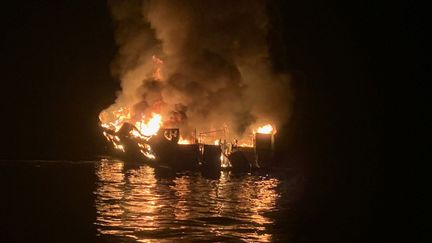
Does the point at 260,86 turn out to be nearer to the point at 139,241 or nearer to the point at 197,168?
the point at 197,168

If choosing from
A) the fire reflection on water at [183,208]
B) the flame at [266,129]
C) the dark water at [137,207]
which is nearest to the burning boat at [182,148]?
the flame at [266,129]

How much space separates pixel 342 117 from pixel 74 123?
173ft

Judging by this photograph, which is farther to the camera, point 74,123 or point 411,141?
point 74,123

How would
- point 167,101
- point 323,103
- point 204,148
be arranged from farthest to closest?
1. point 323,103
2. point 167,101
3. point 204,148

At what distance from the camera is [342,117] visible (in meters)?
102

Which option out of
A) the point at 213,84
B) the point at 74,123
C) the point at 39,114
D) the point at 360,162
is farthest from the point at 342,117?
the point at 39,114

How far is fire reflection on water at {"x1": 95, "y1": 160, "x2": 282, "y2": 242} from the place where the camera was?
63.8 feet

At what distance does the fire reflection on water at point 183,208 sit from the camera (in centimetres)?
1945

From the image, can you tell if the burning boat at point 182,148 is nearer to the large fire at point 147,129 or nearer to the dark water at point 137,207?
the large fire at point 147,129

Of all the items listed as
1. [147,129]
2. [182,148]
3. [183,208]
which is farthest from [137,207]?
[147,129]

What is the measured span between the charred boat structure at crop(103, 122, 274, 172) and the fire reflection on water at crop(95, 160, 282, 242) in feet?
31.4

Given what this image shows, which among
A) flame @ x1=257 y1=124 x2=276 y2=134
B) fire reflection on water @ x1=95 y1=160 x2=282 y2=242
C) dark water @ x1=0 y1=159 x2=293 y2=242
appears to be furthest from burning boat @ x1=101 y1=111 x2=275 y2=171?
fire reflection on water @ x1=95 y1=160 x2=282 y2=242

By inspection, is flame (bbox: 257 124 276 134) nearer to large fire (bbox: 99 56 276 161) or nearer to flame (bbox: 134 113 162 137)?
large fire (bbox: 99 56 276 161)

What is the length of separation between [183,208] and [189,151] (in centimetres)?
2638
